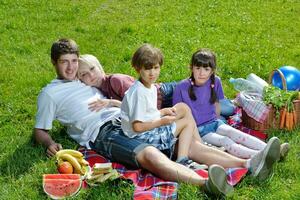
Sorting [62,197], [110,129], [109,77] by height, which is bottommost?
[62,197]

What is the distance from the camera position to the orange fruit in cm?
473

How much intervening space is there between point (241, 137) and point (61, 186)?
6.00ft

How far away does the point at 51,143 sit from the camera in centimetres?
524

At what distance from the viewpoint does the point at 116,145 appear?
493 cm

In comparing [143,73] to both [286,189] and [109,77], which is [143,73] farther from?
[286,189]

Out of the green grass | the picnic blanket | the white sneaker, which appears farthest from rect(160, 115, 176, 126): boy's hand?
the white sneaker

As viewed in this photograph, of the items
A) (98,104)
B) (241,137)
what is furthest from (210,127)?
(98,104)

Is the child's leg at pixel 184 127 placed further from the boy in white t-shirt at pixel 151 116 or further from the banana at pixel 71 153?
the banana at pixel 71 153

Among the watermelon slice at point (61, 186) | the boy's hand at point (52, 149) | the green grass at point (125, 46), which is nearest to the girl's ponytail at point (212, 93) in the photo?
the green grass at point (125, 46)

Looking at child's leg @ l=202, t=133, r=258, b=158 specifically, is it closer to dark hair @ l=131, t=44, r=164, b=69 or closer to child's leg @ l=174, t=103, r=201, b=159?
child's leg @ l=174, t=103, r=201, b=159

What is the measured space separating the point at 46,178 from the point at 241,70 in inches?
151

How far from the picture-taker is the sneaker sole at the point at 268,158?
14.8ft

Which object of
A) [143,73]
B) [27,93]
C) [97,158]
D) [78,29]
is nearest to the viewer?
[143,73]

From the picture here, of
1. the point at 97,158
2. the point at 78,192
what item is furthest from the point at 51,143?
the point at 78,192
